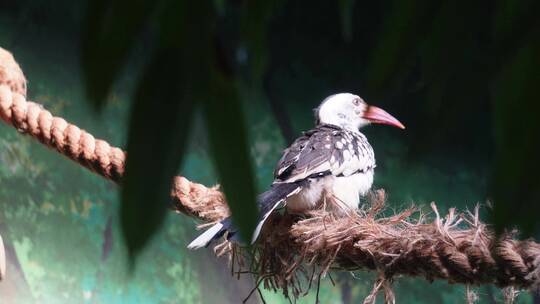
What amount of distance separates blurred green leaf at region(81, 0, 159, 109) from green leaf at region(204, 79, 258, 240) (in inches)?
1.7

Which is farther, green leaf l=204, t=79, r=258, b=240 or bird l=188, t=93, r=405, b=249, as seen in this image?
bird l=188, t=93, r=405, b=249

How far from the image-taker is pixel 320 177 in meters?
2.33

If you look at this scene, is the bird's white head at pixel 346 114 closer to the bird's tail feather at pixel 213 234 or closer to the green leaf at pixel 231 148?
the bird's tail feather at pixel 213 234

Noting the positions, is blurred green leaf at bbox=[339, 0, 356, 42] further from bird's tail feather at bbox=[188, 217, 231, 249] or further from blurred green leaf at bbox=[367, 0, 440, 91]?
bird's tail feather at bbox=[188, 217, 231, 249]

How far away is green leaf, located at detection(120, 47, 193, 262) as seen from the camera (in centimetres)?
39

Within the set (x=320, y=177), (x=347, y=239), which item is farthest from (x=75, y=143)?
(x=347, y=239)

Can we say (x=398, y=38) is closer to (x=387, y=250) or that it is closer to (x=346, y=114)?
(x=387, y=250)

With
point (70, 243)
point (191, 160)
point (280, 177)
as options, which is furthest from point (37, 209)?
point (280, 177)

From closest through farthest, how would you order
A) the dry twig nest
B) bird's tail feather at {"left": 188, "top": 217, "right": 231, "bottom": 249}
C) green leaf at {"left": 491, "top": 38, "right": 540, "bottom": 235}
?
green leaf at {"left": 491, "top": 38, "right": 540, "bottom": 235} < the dry twig nest < bird's tail feather at {"left": 188, "top": 217, "right": 231, "bottom": 249}

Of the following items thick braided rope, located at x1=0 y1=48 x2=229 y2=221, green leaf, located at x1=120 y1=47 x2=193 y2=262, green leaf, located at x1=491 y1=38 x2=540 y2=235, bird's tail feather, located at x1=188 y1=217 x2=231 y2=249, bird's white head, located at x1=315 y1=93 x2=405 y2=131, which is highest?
green leaf, located at x1=491 y1=38 x2=540 y2=235

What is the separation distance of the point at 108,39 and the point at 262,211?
5.53 ft

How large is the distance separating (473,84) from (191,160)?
3107 millimetres

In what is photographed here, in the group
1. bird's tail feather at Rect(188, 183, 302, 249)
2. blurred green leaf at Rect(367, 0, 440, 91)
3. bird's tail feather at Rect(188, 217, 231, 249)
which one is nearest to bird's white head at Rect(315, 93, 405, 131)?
bird's tail feather at Rect(188, 183, 302, 249)

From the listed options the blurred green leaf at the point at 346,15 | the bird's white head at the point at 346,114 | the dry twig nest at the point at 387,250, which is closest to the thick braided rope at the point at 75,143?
the dry twig nest at the point at 387,250
